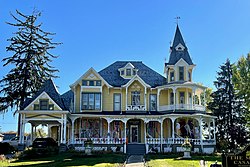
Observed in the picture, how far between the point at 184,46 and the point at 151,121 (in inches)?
355

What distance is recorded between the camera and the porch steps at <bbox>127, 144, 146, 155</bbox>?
2809 centimetres

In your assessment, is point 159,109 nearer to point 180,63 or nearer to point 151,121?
point 151,121

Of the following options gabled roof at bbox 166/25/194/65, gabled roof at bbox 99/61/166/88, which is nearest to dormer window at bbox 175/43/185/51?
gabled roof at bbox 166/25/194/65

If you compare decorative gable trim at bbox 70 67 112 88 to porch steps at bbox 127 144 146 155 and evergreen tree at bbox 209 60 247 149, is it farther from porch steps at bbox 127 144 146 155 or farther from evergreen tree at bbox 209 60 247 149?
evergreen tree at bbox 209 60 247 149

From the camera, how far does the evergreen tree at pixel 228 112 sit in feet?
115

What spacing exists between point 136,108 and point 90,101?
4764 millimetres

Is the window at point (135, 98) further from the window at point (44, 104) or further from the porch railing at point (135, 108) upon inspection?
the window at point (44, 104)

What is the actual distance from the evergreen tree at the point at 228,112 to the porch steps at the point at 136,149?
10.1 meters

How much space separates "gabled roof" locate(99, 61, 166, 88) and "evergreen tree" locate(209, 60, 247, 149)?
7.58 metres

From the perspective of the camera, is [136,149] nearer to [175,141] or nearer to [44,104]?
[175,141]

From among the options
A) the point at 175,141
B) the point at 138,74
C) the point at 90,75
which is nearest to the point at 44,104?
the point at 90,75

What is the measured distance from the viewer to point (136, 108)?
105 feet

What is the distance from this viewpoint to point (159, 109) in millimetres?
32188

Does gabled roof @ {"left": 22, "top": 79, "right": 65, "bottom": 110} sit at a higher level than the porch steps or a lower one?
higher
